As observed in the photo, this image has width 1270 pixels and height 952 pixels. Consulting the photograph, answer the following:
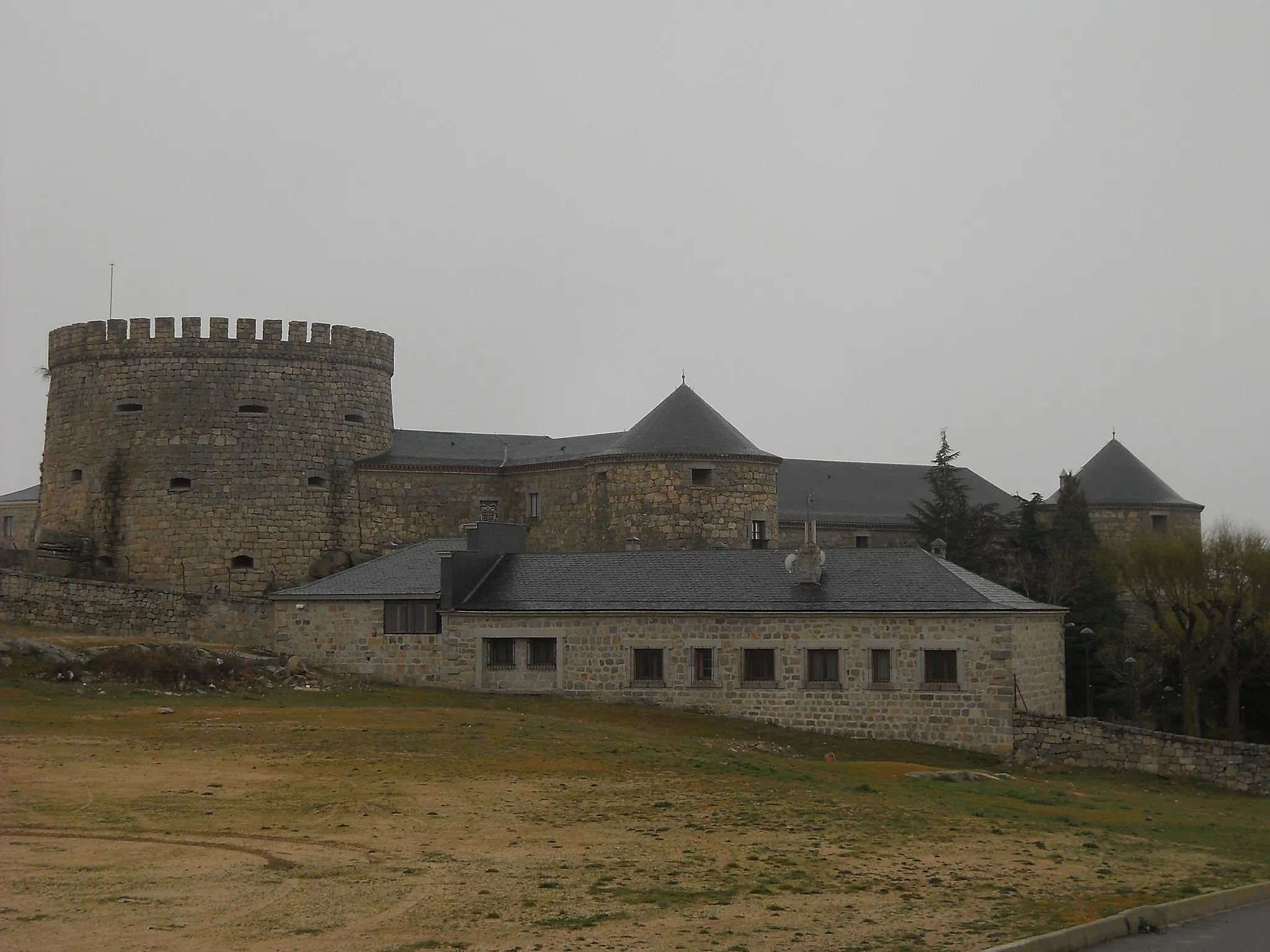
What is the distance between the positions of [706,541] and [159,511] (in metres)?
16.2

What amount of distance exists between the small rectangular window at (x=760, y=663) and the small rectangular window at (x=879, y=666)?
1.93 m

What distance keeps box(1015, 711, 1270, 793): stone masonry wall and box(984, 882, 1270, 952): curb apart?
1317 cm

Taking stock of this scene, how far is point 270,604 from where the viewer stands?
3553 centimetres

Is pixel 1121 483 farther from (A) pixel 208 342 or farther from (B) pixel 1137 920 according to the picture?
(B) pixel 1137 920

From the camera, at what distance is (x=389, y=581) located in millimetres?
33844

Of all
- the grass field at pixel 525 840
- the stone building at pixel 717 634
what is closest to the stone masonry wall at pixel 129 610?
the stone building at pixel 717 634

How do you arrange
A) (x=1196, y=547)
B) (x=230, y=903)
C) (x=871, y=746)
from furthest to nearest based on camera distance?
(x=1196, y=547), (x=871, y=746), (x=230, y=903)

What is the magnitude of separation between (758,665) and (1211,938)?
18320 mm

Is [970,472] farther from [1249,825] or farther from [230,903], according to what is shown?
[230,903]

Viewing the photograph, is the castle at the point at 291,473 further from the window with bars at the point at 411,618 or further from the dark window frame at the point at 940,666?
the dark window frame at the point at 940,666

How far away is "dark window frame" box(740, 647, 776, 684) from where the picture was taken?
99.8 feet

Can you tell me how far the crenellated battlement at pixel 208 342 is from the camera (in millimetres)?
45312

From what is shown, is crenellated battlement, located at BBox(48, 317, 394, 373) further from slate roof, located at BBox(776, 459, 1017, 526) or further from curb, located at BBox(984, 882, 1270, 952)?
curb, located at BBox(984, 882, 1270, 952)

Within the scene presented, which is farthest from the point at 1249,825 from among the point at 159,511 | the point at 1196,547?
the point at 159,511
